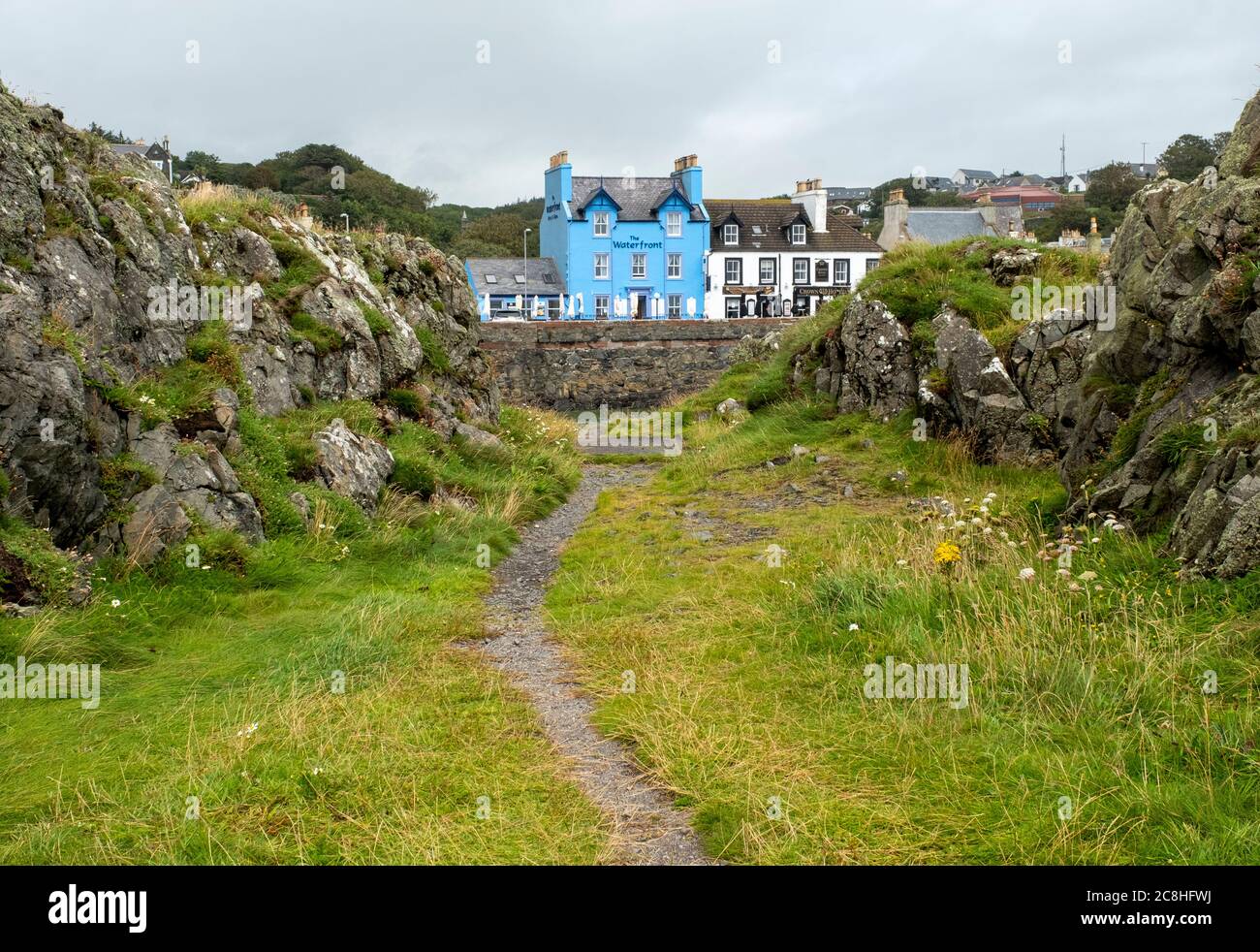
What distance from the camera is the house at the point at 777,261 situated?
67.2 meters

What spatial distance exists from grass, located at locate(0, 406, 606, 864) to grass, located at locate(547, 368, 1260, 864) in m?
1.10

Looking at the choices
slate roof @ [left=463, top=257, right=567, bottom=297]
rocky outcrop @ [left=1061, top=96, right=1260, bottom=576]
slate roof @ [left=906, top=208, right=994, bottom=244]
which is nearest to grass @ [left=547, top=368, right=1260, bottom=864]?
rocky outcrop @ [left=1061, top=96, right=1260, bottom=576]

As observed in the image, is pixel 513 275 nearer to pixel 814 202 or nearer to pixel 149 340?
pixel 814 202

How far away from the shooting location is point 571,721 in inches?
332

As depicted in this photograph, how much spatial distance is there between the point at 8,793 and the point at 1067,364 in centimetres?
1618

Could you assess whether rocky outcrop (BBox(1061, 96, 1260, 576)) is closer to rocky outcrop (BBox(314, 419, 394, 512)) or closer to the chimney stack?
rocky outcrop (BBox(314, 419, 394, 512))

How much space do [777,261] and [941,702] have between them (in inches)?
2454

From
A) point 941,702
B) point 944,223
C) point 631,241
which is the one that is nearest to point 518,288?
point 631,241

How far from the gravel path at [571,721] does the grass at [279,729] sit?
21 centimetres

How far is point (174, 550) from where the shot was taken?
416 inches

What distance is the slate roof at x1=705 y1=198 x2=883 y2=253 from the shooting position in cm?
6788

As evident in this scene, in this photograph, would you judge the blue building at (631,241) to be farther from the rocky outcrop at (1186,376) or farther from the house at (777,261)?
the rocky outcrop at (1186,376)

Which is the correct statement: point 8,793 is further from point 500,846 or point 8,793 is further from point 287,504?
point 287,504

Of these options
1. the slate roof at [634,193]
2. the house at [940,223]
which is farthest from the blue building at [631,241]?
the house at [940,223]
